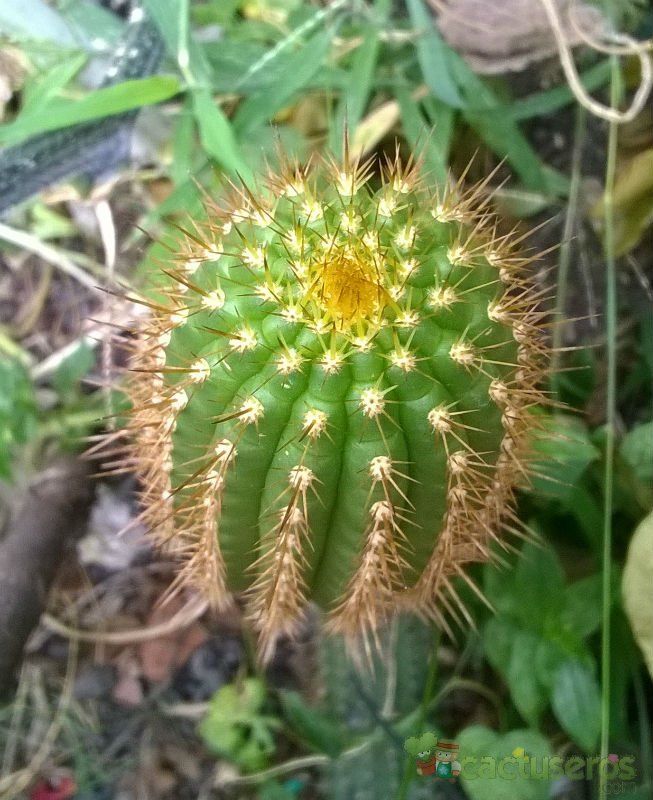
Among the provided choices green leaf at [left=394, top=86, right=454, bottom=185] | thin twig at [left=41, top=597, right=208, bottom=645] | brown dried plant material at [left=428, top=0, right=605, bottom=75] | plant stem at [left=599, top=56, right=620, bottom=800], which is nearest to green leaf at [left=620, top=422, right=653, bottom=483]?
plant stem at [left=599, top=56, right=620, bottom=800]

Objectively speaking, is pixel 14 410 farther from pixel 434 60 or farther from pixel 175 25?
pixel 434 60

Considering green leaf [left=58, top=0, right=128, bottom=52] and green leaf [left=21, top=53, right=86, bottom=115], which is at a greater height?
green leaf [left=58, top=0, right=128, bottom=52]

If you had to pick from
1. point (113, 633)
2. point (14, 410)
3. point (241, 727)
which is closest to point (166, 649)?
point (113, 633)

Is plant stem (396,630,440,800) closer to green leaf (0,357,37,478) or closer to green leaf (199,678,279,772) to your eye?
green leaf (199,678,279,772)

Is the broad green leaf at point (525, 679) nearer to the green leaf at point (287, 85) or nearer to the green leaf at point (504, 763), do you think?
the green leaf at point (504, 763)

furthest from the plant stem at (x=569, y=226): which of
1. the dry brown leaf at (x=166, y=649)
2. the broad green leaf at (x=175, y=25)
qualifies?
the dry brown leaf at (x=166, y=649)
